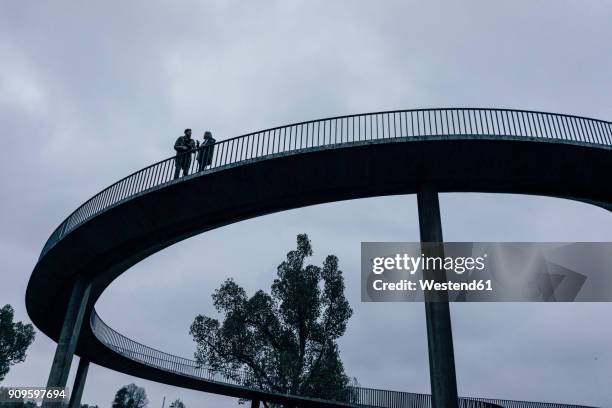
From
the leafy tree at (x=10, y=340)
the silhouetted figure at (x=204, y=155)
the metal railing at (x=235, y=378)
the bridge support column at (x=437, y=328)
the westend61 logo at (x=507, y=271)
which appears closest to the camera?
the bridge support column at (x=437, y=328)

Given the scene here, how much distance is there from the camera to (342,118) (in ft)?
51.7

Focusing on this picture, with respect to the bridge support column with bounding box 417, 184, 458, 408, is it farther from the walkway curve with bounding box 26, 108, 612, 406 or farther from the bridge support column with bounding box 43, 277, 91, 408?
the bridge support column with bounding box 43, 277, 91, 408

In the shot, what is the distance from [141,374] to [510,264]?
22283 millimetres

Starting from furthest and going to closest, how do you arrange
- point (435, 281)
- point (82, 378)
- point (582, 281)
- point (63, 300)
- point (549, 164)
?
point (82, 378)
point (63, 300)
point (582, 281)
point (549, 164)
point (435, 281)

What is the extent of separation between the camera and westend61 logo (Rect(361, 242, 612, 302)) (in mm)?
16766

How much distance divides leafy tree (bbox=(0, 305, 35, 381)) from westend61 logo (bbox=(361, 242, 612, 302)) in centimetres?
5445

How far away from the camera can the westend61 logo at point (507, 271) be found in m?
16.8

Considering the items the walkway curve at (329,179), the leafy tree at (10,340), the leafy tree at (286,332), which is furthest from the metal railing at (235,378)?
the leafy tree at (10,340)

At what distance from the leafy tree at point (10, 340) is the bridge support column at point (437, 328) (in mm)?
57512

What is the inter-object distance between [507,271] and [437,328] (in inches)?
267

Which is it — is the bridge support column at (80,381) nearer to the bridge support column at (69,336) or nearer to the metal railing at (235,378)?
the metal railing at (235,378)

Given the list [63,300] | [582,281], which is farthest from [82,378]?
[582,281]

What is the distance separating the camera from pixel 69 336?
18.5 meters

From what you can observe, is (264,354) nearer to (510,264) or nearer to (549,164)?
(510,264)
